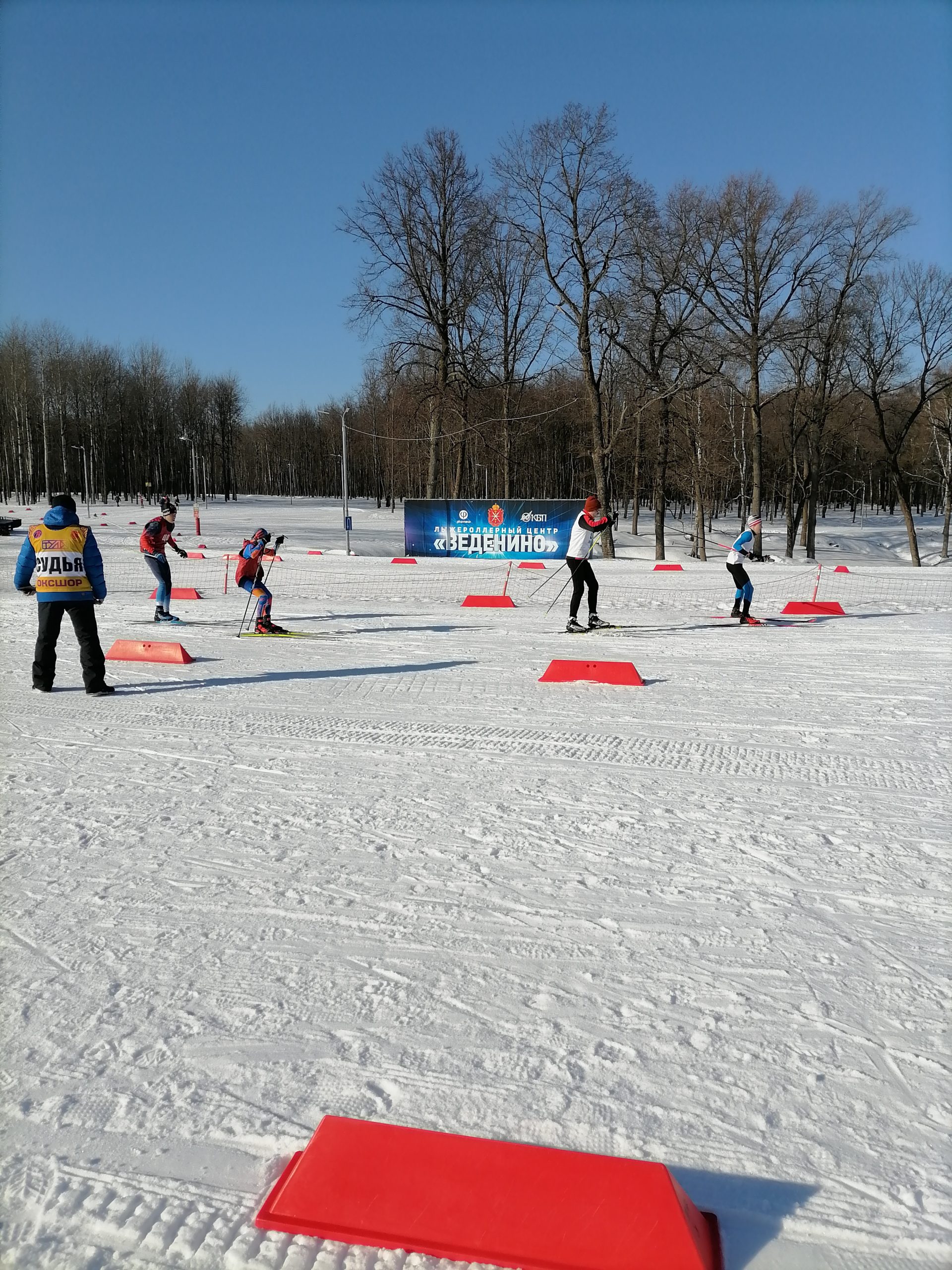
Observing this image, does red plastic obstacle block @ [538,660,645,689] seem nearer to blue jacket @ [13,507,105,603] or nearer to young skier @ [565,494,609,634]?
young skier @ [565,494,609,634]

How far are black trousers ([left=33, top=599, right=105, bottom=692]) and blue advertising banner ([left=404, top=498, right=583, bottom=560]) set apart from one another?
20.4 metres

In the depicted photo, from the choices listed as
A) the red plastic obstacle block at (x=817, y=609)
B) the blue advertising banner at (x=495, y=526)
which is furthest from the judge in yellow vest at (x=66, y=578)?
the blue advertising banner at (x=495, y=526)

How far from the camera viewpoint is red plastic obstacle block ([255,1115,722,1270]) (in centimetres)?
208

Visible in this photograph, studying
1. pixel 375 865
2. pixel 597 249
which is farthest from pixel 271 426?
pixel 375 865

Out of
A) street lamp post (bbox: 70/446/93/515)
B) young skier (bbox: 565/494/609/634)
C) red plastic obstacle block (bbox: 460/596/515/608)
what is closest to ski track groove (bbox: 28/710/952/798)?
young skier (bbox: 565/494/609/634)

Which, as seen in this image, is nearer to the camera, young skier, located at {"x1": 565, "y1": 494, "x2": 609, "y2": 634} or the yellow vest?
the yellow vest

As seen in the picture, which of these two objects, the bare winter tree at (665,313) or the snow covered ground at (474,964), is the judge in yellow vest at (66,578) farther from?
the bare winter tree at (665,313)

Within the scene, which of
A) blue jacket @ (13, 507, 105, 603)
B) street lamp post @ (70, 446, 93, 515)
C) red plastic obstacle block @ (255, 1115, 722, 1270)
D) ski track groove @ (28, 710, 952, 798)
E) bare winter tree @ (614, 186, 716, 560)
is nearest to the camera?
red plastic obstacle block @ (255, 1115, 722, 1270)

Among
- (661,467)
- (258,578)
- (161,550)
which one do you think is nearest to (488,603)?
(258,578)

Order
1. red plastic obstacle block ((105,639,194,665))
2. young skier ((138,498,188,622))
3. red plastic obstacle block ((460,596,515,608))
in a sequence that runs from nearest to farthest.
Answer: red plastic obstacle block ((105,639,194,665)) < young skier ((138,498,188,622)) < red plastic obstacle block ((460,596,515,608))

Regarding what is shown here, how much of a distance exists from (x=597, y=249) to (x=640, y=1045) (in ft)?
96.2

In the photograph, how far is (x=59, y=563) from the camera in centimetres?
825

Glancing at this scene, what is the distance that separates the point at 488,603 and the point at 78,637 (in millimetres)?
9380

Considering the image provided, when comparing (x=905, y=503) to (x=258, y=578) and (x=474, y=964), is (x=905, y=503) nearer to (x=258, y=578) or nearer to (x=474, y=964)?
(x=258, y=578)
